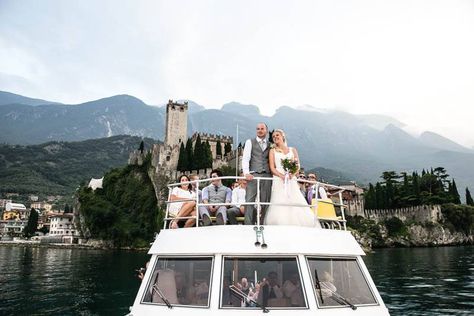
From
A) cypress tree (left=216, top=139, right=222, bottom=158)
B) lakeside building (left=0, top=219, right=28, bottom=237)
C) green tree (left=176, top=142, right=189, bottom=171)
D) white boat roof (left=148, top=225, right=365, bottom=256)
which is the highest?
cypress tree (left=216, top=139, right=222, bottom=158)

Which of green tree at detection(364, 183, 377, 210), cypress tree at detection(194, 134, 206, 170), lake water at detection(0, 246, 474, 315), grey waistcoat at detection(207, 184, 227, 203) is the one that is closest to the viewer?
grey waistcoat at detection(207, 184, 227, 203)

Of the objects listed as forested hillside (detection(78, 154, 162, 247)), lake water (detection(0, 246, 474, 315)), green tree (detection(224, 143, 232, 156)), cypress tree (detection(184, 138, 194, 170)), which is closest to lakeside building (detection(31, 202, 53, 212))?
forested hillside (detection(78, 154, 162, 247))

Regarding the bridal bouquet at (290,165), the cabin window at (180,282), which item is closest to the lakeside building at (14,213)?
the cabin window at (180,282)

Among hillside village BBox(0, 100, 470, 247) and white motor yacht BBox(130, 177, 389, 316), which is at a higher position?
hillside village BBox(0, 100, 470, 247)

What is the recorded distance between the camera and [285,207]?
236 inches

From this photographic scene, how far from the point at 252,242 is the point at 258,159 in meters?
1.59

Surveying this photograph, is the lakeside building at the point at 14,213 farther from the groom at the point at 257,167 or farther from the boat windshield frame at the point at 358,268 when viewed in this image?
the boat windshield frame at the point at 358,268

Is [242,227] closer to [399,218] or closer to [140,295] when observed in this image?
[140,295]

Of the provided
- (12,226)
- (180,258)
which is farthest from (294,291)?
(12,226)

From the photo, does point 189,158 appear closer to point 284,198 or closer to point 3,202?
point 284,198

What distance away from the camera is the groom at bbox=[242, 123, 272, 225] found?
6.16 metres

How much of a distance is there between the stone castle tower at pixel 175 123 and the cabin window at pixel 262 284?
89.4m

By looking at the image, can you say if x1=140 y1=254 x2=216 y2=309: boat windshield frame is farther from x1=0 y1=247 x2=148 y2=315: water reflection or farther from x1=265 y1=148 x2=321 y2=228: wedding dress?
x1=0 y1=247 x2=148 y2=315: water reflection

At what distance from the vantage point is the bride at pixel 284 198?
235 inches
